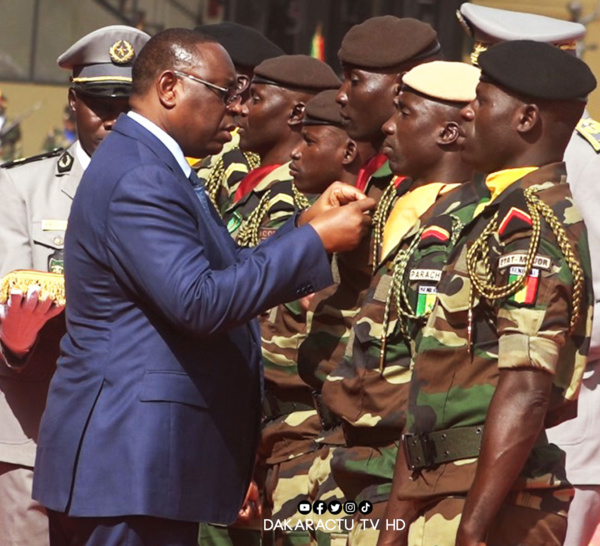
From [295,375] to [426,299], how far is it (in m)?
1.37

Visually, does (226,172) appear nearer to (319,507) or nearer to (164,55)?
(319,507)

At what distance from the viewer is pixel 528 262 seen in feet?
13.1

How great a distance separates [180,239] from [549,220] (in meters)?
0.92

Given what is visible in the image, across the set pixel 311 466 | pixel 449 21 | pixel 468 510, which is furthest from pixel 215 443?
pixel 449 21

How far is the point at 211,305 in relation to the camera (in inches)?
163

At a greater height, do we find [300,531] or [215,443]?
[215,443]

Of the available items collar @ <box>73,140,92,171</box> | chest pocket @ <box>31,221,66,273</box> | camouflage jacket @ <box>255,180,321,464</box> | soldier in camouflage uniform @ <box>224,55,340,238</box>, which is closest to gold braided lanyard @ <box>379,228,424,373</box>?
camouflage jacket @ <box>255,180,321,464</box>

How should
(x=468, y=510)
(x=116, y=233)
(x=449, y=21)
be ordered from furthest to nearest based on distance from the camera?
(x=449, y=21) < (x=116, y=233) < (x=468, y=510)

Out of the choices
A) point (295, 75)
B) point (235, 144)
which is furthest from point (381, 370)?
point (235, 144)

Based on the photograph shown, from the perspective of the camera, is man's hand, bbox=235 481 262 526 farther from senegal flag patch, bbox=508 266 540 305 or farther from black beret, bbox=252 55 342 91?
senegal flag patch, bbox=508 266 540 305

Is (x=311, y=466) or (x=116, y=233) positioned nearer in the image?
(x=116, y=233)

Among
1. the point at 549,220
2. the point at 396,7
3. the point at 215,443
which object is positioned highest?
the point at 549,220

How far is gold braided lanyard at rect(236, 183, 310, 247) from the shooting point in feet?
20.2

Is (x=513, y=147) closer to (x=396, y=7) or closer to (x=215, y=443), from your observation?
(x=215, y=443)
